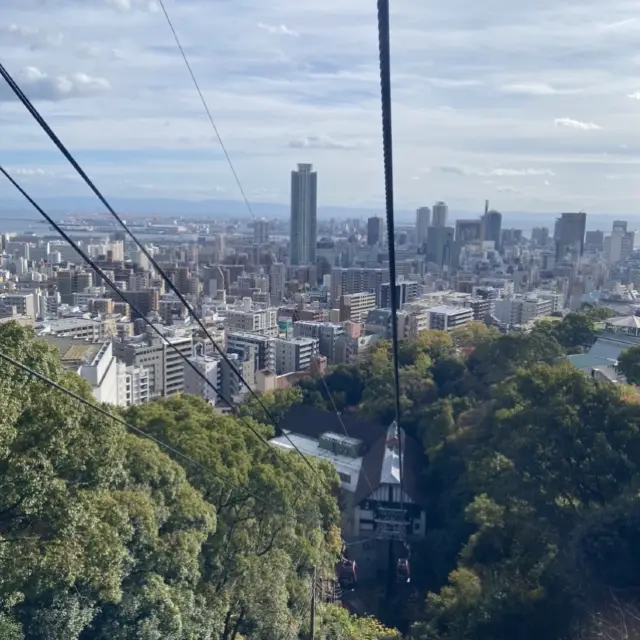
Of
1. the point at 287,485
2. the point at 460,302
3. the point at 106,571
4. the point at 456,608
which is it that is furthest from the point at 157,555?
the point at 460,302

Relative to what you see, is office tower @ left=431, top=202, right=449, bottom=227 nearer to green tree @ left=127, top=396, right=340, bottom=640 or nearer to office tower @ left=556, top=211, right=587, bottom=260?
office tower @ left=556, top=211, right=587, bottom=260

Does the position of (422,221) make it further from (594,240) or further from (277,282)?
(277,282)

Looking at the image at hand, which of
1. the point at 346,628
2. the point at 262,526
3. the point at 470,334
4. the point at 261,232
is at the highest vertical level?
the point at 261,232

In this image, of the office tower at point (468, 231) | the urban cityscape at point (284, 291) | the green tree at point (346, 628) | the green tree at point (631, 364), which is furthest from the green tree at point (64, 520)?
the office tower at point (468, 231)

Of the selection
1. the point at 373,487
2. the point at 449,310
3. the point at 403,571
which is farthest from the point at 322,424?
the point at 449,310

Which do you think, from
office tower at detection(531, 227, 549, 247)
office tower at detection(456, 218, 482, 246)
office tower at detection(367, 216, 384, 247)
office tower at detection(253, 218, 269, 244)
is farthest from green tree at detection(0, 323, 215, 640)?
office tower at detection(531, 227, 549, 247)

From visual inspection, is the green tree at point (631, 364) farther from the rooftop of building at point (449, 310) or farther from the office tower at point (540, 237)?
the office tower at point (540, 237)

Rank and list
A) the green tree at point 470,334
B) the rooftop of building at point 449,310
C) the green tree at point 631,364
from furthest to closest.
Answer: the rooftop of building at point 449,310, the green tree at point 470,334, the green tree at point 631,364
